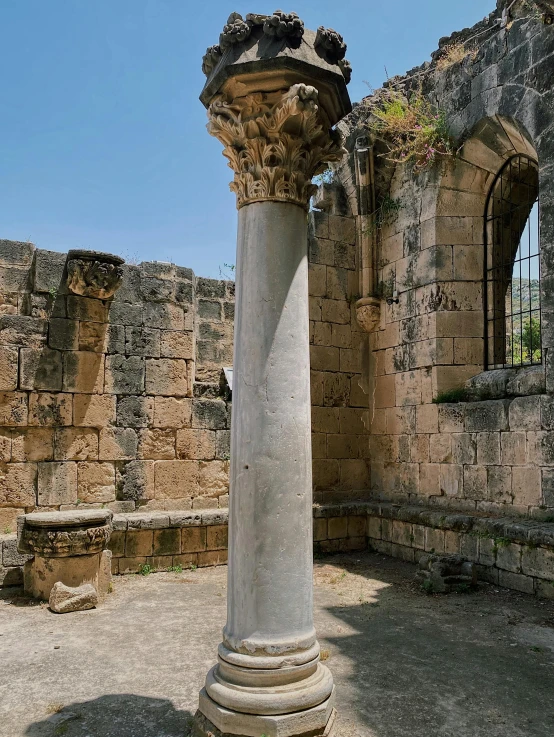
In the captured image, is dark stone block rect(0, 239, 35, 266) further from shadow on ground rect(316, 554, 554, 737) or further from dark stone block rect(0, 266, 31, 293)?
shadow on ground rect(316, 554, 554, 737)

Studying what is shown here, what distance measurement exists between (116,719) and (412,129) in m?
7.51

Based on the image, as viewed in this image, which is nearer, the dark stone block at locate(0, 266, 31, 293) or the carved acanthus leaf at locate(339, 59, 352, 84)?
the carved acanthus leaf at locate(339, 59, 352, 84)

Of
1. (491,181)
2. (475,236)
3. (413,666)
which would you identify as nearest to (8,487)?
(413,666)

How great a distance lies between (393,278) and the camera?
8836mm

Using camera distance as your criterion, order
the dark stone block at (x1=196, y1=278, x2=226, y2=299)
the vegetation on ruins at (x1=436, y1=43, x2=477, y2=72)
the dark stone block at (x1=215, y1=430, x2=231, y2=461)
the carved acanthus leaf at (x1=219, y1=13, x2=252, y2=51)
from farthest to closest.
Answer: the dark stone block at (x1=196, y1=278, x2=226, y2=299)
the dark stone block at (x1=215, y1=430, x2=231, y2=461)
the vegetation on ruins at (x1=436, y1=43, x2=477, y2=72)
the carved acanthus leaf at (x1=219, y1=13, x2=252, y2=51)

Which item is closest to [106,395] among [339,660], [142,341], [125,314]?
[142,341]

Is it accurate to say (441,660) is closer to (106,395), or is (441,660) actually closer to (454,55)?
(106,395)

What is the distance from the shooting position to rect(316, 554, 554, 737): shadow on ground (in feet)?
11.5

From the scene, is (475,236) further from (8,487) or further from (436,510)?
(8,487)

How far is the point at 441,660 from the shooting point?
4.47 meters

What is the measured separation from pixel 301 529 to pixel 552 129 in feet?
17.9

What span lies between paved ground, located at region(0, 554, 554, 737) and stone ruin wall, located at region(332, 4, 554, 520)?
153 centimetres

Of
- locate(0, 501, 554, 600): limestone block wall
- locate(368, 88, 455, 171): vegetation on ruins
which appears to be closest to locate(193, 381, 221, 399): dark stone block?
locate(0, 501, 554, 600): limestone block wall

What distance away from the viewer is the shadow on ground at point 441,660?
3516mm
